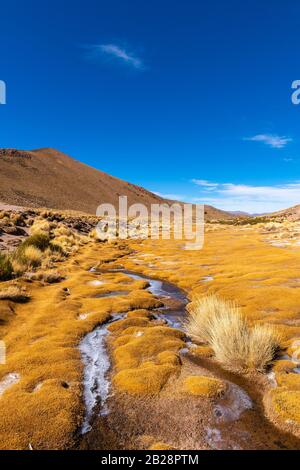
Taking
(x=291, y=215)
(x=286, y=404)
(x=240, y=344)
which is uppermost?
(x=291, y=215)

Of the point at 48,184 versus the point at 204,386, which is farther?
the point at 48,184

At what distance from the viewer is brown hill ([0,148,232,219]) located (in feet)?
386

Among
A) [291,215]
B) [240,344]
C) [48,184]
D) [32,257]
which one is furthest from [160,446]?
[48,184]

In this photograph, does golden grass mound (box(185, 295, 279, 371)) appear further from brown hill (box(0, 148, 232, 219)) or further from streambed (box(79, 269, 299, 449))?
brown hill (box(0, 148, 232, 219))

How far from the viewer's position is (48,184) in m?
148

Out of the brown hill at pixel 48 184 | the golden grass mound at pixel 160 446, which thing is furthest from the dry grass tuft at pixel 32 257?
the brown hill at pixel 48 184

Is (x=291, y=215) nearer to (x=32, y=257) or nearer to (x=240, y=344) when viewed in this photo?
(x=32, y=257)

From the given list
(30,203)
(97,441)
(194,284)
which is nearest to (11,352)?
(97,441)

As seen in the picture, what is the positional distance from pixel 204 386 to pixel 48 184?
15032cm

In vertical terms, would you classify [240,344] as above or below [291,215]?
below

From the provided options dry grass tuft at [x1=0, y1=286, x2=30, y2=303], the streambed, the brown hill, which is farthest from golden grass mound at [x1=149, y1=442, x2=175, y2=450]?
the brown hill

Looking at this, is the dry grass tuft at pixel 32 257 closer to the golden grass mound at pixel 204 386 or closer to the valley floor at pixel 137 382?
the valley floor at pixel 137 382

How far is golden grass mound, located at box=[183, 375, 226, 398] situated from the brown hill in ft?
327

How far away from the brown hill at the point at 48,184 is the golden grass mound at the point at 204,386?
99.5 metres
